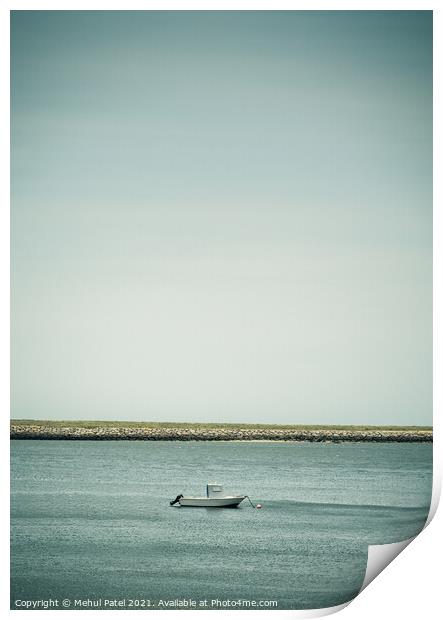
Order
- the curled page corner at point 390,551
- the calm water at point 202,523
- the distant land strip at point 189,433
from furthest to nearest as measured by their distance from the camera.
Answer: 1. the distant land strip at point 189,433
2. the calm water at point 202,523
3. the curled page corner at point 390,551

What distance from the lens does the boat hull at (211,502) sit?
1692 centimetres

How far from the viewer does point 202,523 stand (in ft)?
51.2

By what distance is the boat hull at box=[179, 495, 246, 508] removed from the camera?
16.9m

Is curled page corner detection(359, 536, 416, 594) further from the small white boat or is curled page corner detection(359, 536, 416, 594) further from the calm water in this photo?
the small white boat

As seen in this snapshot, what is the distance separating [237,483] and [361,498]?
3.45 m

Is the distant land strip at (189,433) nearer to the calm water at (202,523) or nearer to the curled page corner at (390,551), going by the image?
the calm water at (202,523)

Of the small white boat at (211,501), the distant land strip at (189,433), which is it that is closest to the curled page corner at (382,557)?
the small white boat at (211,501)

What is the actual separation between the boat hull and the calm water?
0.13 m

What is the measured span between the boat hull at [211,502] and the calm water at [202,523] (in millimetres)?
132


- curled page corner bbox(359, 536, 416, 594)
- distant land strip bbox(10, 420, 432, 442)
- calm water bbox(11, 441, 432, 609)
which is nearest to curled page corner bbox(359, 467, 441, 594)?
curled page corner bbox(359, 536, 416, 594)

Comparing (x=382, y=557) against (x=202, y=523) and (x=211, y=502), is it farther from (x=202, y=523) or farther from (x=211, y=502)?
(x=211, y=502)

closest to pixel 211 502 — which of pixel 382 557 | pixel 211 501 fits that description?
pixel 211 501

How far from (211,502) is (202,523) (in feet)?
5.07

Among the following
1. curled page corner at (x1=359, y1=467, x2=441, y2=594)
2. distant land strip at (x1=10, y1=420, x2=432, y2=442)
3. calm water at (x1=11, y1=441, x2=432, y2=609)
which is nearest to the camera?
curled page corner at (x1=359, y1=467, x2=441, y2=594)
